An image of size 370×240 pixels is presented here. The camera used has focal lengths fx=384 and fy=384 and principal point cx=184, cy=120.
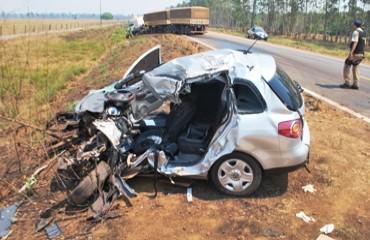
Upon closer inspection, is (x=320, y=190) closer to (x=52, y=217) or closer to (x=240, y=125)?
(x=240, y=125)

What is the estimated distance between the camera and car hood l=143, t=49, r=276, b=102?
487 centimetres

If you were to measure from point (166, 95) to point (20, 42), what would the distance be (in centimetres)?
535

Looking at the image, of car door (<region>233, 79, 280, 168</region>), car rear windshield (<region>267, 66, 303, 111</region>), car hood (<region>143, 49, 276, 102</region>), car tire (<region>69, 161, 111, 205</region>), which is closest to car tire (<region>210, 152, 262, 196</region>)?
car door (<region>233, 79, 280, 168</region>)

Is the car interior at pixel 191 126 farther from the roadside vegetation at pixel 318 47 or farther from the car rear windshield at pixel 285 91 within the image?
the roadside vegetation at pixel 318 47

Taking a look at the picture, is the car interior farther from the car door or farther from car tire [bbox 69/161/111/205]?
car tire [bbox 69/161/111/205]

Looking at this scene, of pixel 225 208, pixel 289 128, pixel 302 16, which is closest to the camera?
pixel 289 128

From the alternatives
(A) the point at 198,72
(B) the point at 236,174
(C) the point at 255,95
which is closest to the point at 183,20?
(A) the point at 198,72

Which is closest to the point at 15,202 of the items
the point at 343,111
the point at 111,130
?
the point at 111,130

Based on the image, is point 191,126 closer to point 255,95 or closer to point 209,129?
point 209,129

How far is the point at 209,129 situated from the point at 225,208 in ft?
3.88

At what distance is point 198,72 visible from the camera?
16.1 ft

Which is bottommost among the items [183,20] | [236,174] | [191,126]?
[236,174]

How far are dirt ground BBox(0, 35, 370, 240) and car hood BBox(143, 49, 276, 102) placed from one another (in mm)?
1352

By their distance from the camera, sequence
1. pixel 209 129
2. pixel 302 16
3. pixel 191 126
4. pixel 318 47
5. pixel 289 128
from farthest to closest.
→ pixel 302 16
pixel 318 47
pixel 191 126
pixel 209 129
pixel 289 128
